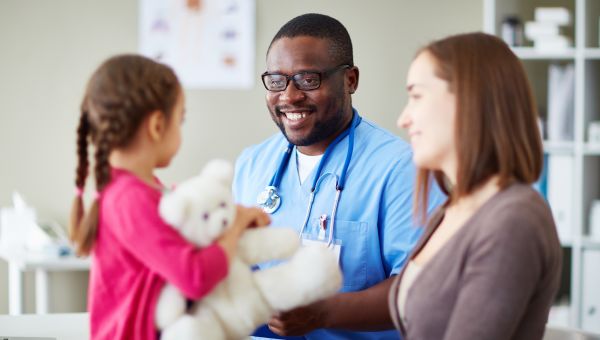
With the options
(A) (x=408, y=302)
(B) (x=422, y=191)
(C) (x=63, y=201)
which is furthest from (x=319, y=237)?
(C) (x=63, y=201)

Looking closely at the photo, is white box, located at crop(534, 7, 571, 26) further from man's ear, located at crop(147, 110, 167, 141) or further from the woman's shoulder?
man's ear, located at crop(147, 110, 167, 141)

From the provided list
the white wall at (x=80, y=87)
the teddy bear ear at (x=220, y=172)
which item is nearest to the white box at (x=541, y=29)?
the white wall at (x=80, y=87)

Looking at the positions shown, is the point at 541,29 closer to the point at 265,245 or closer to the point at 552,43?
the point at 552,43

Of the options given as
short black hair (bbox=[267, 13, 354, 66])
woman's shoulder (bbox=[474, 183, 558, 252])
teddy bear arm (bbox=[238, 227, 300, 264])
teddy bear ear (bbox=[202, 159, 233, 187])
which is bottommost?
teddy bear arm (bbox=[238, 227, 300, 264])

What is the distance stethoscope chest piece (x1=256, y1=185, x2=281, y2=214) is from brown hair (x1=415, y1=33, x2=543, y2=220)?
28.5 inches

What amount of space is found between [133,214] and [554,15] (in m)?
2.31

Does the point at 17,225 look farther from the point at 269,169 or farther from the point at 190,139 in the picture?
the point at 269,169

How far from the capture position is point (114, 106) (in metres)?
1.09

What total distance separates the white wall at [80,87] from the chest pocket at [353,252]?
5.58 feet

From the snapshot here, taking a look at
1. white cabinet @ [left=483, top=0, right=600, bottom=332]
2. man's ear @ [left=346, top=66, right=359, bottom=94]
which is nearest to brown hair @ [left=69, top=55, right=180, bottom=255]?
man's ear @ [left=346, top=66, right=359, bottom=94]

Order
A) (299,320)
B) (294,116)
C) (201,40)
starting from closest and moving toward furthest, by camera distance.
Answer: (299,320), (294,116), (201,40)

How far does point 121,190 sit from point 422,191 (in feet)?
1.81

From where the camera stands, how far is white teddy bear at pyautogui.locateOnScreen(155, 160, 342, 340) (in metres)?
1.07

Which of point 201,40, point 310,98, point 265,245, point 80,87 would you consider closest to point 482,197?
point 265,245
